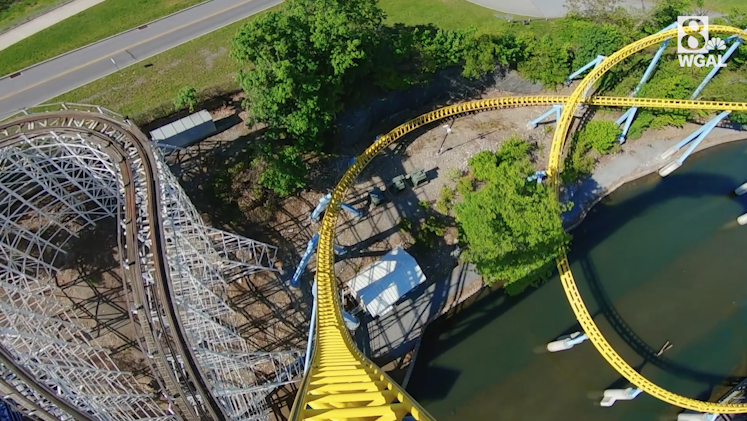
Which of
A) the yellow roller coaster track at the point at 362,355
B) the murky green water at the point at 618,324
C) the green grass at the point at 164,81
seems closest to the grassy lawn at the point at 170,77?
the green grass at the point at 164,81

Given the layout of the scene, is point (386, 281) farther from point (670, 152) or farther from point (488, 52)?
point (670, 152)

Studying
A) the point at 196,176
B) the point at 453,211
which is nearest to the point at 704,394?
the point at 453,211

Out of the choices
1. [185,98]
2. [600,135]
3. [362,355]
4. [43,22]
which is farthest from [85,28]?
[600,135]

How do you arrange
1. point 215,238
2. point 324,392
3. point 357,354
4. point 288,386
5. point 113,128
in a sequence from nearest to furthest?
point 324,392 < point 357,354 < point 113,128 < point 288,386 < point 215,238

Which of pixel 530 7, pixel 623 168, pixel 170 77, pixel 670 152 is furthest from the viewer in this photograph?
pixel 530 7

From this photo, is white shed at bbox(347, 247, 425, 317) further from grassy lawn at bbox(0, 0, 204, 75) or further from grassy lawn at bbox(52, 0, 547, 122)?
grassy lawn at bbox(0, 0, 204, 75)

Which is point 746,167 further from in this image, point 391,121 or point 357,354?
point 357,354

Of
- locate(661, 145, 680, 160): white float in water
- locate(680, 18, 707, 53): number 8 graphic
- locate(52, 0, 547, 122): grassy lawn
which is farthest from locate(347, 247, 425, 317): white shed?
locate(680, 18, 707, 53): number 8 graphic
